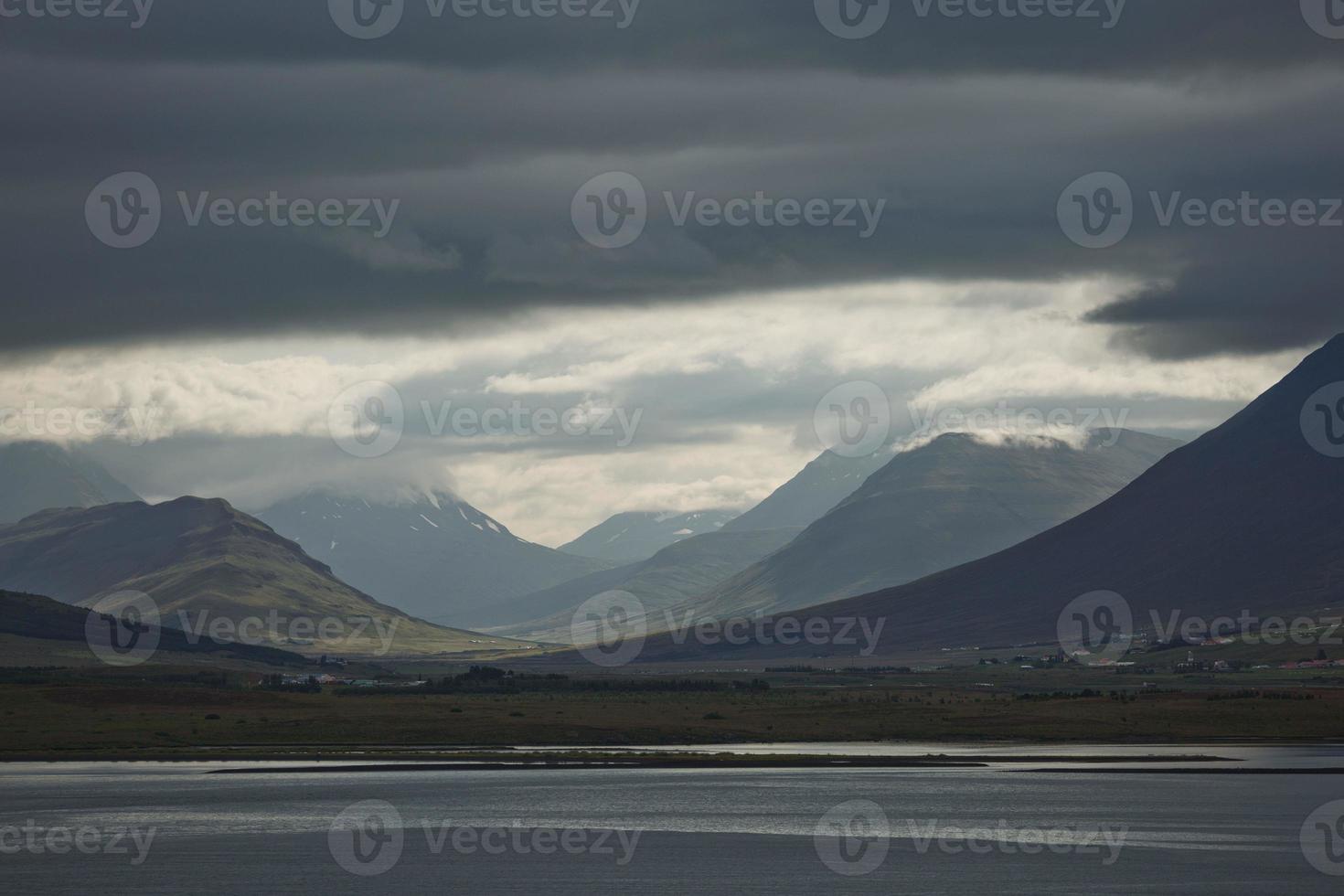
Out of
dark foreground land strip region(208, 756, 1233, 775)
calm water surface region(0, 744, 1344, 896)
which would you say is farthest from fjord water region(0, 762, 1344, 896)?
dark foreground land strip region(208, 756, 1233, 775)

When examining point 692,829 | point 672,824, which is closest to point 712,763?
point 672,824

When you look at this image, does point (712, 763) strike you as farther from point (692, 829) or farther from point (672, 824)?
point (692, 829)

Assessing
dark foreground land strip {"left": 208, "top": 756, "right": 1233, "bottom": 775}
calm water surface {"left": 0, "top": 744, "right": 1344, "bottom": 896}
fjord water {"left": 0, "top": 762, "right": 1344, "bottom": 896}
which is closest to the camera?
fjord water {"left": 0, "top": 762, "right": 1344, "bottom": 896}

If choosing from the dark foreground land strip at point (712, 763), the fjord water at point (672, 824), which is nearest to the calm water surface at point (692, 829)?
the fjord water at point (672, 824)

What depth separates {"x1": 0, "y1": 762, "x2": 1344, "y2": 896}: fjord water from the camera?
276 ft

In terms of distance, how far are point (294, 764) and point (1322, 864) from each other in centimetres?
8833

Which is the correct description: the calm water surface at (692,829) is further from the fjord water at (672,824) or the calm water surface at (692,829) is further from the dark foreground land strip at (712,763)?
the dark foreground land strip at (712,763)

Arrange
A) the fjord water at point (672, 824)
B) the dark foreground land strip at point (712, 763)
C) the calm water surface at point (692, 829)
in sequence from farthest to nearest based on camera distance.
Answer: the dark foreground land strip at point (712, 763) < the calm water surface at point (692, 829) < the fjord water at point (672, 824)

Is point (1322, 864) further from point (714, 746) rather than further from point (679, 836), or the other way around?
point (714, 746)

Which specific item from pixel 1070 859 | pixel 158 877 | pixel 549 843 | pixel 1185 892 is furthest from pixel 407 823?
pixel 1185 892

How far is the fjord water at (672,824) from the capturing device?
8406 cm

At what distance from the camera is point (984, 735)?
589 feet

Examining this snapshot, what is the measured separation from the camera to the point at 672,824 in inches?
4166

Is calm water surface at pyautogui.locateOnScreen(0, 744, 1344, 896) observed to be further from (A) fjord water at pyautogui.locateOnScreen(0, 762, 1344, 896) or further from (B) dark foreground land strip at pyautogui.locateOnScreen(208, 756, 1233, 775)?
(B) dark foreground land strip at pyautogui.locateOnScreen(208, 756, 1233, 775)
